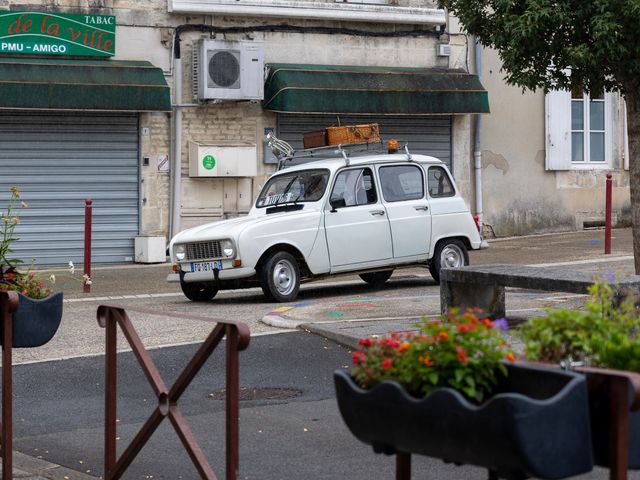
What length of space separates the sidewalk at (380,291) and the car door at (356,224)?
479mm

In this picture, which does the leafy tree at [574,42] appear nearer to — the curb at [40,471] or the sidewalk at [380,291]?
the sidewalk at [380,291]

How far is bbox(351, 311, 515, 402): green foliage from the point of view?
4043mm

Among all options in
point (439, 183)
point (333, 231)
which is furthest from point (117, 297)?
point (439, 183)

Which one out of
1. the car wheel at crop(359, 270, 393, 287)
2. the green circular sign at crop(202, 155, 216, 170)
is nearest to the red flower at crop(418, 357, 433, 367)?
the car wheel at crop(359, 270, 393, 287)

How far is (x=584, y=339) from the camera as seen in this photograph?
4191mm

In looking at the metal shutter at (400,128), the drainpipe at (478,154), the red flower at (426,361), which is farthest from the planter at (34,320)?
the drainpipe at (478,154)

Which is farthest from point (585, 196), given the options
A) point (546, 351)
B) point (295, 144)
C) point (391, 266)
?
point (546, 351)

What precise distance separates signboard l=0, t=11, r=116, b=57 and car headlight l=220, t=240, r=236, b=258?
7.26 metres

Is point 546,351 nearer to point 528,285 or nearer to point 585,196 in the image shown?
point 528,285

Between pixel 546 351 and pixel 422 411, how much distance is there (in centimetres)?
52

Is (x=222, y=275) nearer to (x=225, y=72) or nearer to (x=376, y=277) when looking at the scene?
(x=376, y=277)

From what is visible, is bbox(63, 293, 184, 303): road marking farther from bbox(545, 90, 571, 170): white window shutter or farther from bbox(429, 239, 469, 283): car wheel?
bbox(545, 90, 571, 170): white window shutter

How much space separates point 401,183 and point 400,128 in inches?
297

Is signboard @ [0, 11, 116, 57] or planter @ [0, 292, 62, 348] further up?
signboard @ [0, 11, 116, 57]
